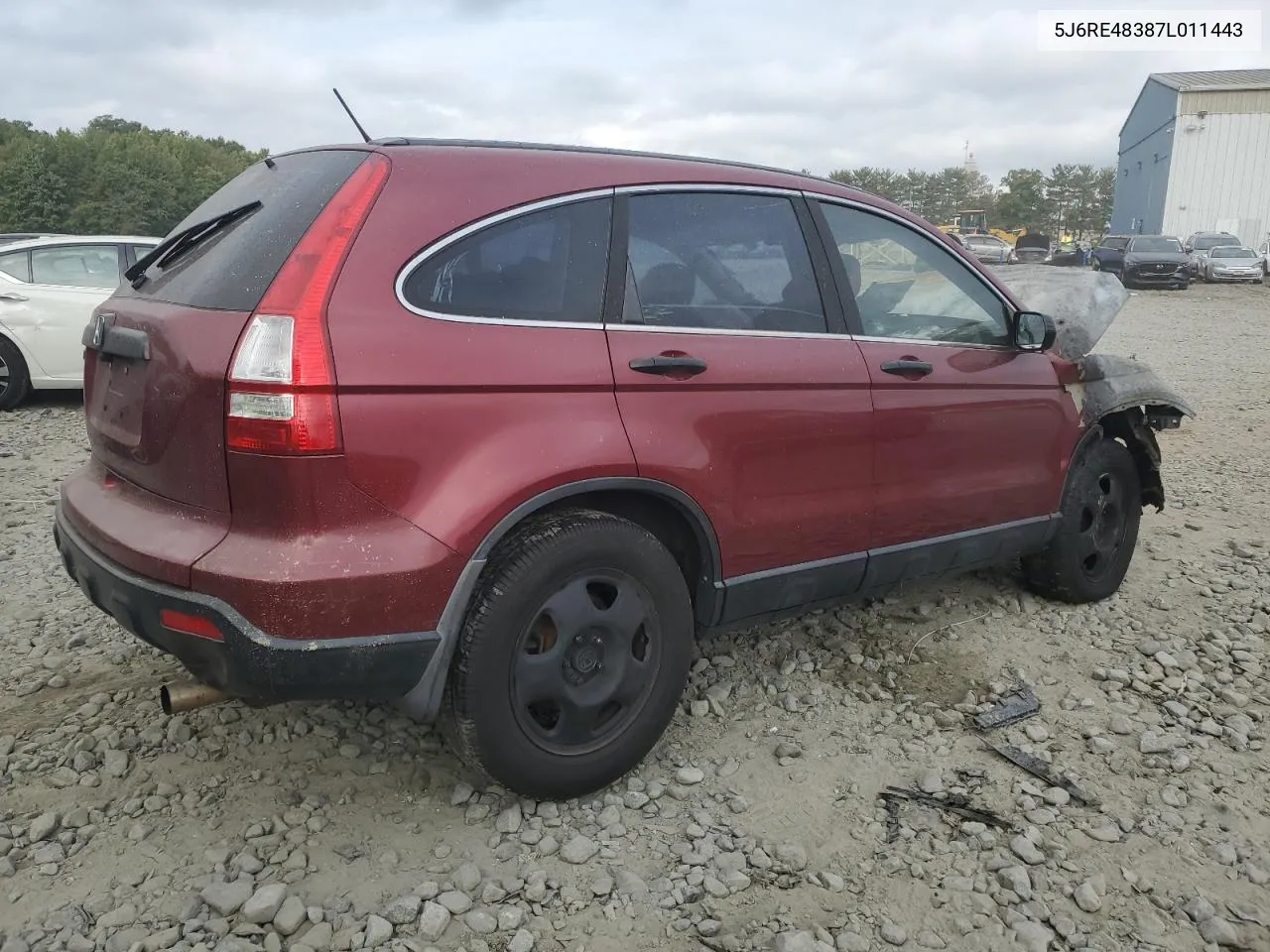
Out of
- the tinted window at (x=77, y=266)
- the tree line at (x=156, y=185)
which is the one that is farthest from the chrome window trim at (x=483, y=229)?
the tree line at (x=156, y=185)

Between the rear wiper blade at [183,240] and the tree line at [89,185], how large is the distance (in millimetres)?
54672

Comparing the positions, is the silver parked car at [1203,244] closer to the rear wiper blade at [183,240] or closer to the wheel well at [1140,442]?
the wheel well at [1140,442]

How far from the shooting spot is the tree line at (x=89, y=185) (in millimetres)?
55688

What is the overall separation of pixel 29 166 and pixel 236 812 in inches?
2557

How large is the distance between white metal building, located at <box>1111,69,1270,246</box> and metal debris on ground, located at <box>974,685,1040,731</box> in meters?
47.3

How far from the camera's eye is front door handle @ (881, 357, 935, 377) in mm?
3295

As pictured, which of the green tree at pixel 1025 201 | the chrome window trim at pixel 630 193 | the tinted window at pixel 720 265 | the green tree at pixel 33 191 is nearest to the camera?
the chrome window trim at pixel 630 193

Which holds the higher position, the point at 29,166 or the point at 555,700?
the point at 29,166

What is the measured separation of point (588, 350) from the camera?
260cm

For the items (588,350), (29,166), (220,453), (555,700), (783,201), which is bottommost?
(555,700)

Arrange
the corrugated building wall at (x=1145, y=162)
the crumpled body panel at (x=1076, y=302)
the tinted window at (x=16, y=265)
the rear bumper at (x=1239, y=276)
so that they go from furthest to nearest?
the corrugated building wall at (x=1145, y=162) → the rear bumper at (x=1239, y=276) → the tinted window at (x=16, y=265) → the crumpled body panel at (x=1076, y=302)

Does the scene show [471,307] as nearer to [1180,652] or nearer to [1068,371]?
[1068,371]

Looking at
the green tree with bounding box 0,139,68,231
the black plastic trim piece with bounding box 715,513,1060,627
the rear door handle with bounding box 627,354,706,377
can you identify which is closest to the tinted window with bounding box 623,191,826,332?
the rear door handle with bounding box 627,354,706,377

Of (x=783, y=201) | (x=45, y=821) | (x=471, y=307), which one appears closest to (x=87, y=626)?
(x=45, y=821)
